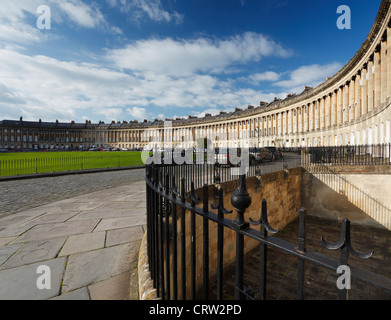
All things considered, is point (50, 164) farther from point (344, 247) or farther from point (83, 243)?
point (344, 247)

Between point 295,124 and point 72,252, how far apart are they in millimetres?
54767

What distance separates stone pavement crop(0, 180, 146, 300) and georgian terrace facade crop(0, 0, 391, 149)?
6963 mm

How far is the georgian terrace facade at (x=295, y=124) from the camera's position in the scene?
73.1 ft

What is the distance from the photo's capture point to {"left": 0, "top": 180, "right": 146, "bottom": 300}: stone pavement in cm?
271

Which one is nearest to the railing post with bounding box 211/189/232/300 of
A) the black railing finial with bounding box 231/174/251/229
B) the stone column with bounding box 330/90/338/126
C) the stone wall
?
the black railing finial with bounding box 231/174/251/229

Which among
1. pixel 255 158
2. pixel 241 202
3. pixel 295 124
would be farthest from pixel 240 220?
pixel 295 124

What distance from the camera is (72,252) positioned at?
3.68 meters

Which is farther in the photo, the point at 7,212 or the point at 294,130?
the point at 294,130

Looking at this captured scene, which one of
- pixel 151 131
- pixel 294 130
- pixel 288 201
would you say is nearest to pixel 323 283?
pixel 288 201

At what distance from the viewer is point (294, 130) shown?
50625 mm

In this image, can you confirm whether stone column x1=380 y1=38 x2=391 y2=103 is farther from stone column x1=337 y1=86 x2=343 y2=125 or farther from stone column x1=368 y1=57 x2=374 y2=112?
stone column x1=337 y1=86 x2=343 y2=125
